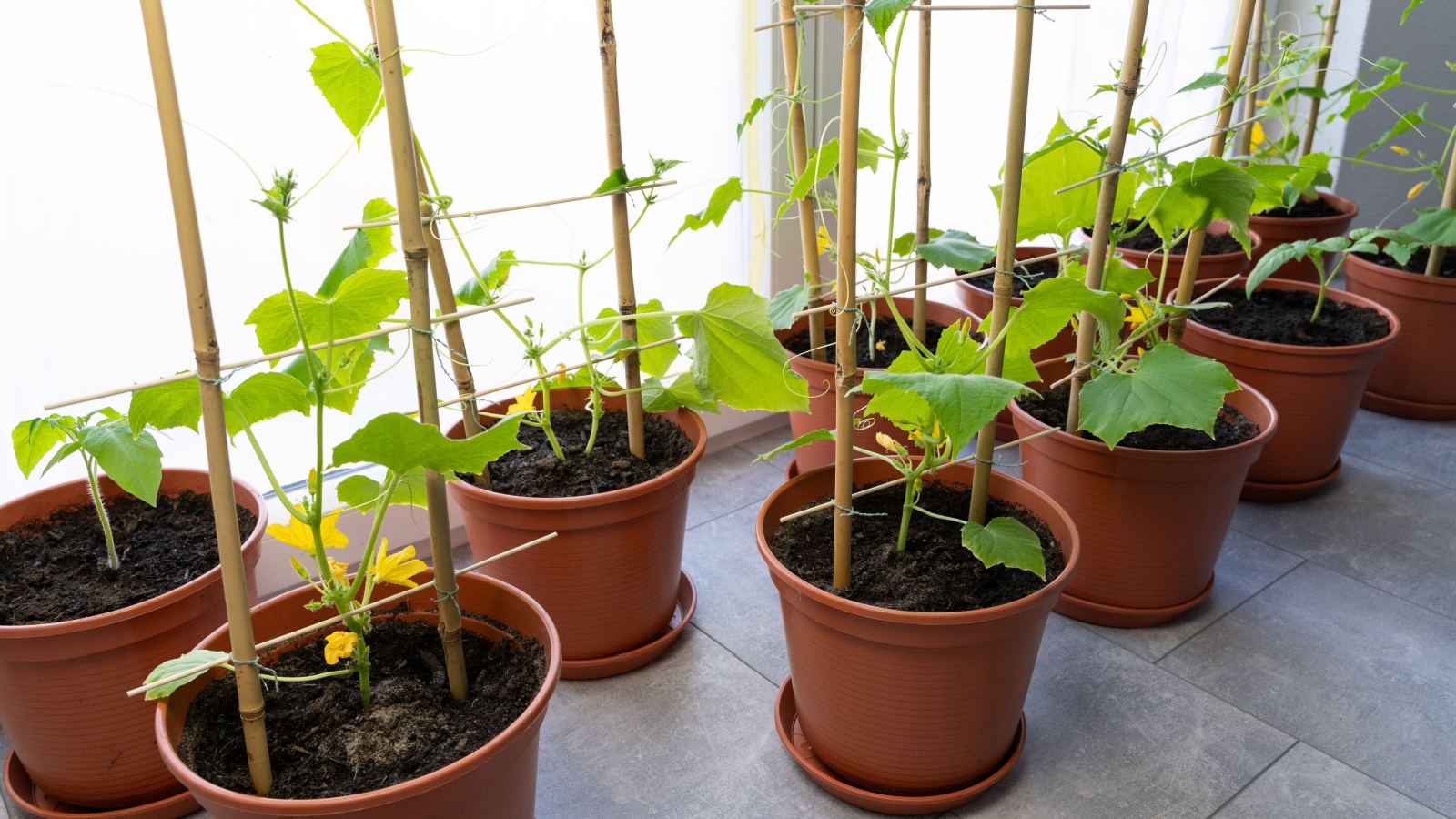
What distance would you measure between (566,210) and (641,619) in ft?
2.32

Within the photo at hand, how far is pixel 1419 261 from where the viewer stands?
7.54 ft

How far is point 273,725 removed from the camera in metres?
1.03

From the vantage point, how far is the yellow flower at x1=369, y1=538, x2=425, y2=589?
105 centimetres

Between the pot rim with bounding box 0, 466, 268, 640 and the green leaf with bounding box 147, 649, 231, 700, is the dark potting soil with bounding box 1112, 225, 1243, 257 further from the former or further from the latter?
the green leaf with bounding box 147, 649, 231, 700

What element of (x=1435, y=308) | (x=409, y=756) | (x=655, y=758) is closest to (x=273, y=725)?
(x=409, y=756)

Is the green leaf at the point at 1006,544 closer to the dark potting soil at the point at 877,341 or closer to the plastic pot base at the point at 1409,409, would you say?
the dark potting soil at the point at 877,341

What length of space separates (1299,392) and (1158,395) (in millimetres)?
827

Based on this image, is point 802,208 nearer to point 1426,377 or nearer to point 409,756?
point 409,756

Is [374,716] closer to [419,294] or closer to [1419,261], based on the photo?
[419,294]

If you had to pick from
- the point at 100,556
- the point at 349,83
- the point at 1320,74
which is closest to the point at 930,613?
the point at 349,83

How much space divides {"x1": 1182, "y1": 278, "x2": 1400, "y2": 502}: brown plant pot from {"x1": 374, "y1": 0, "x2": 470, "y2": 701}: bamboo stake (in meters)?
1.51

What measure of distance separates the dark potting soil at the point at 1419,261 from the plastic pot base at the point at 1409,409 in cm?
29

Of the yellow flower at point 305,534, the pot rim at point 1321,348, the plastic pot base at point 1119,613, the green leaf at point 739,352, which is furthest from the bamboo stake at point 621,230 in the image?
the pot rim at point 1321,348

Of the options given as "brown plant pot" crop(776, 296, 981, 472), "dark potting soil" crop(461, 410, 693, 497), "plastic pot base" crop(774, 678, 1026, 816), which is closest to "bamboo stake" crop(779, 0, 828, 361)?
"brown plant pot" crop(776, 296, 981, 472)
